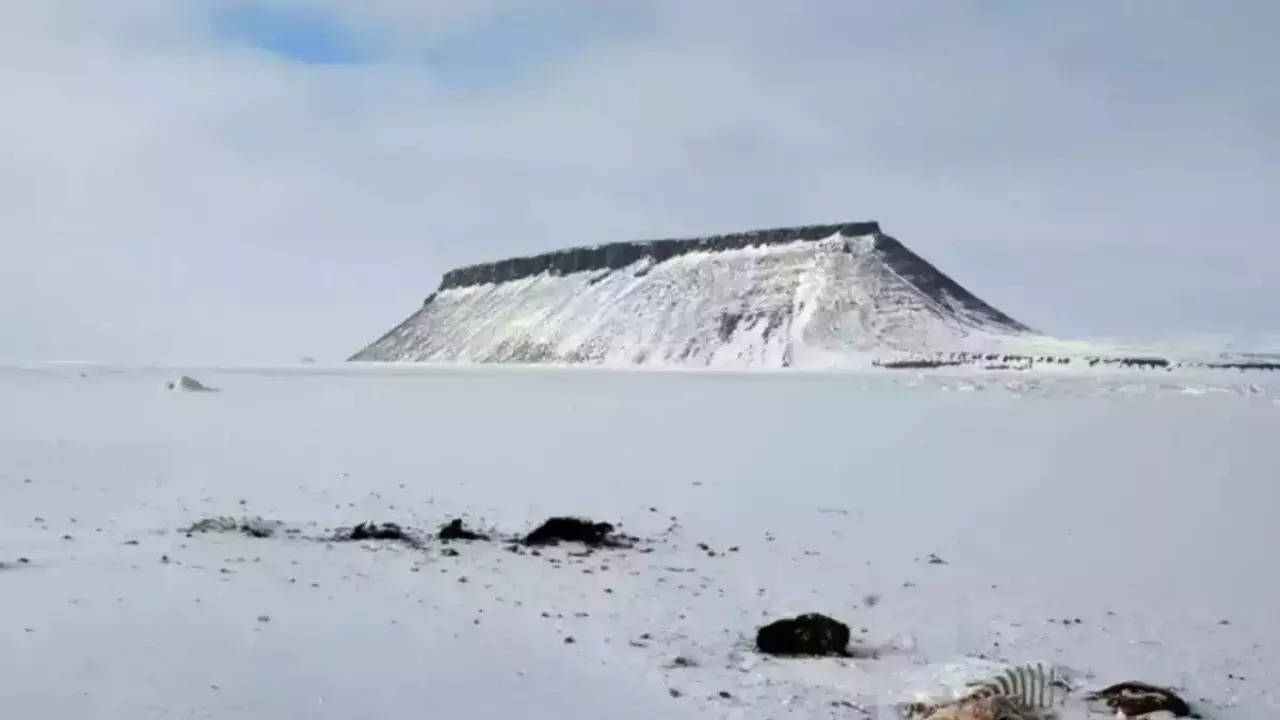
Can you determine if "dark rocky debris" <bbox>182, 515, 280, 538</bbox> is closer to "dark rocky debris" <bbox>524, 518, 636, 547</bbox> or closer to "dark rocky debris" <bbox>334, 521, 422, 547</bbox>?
"dark rocky debris" <bbox>334, 521, 422, 547</bbox>

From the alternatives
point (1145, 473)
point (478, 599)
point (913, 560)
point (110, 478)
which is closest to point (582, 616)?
point (478, 599)

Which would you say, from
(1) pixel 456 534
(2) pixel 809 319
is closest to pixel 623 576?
(1) pixel 456 534

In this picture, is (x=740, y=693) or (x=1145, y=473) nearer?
(x=740, y=693)

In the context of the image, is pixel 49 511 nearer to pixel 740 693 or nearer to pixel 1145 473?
pixel 740 693

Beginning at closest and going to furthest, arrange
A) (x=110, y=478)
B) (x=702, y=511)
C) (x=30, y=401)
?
(x=702, y=511) < (x=110, y=478) < (x=30, y=401)

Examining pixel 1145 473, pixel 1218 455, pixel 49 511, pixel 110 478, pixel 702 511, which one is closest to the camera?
pixel 49 511

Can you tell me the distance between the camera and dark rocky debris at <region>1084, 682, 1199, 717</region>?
784 centimetres

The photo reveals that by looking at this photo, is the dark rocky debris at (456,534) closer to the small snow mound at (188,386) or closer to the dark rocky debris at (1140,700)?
the dark rocky debris at (1140,700)

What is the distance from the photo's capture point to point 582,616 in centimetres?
1021

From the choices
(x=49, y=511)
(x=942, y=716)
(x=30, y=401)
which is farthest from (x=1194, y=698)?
(x=30, y=401)

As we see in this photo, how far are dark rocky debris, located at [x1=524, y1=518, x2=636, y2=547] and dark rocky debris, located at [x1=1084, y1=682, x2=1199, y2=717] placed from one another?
648cm

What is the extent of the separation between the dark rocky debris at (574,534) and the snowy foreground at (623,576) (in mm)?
458

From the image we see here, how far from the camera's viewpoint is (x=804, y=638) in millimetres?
9188

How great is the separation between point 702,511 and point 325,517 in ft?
17.5
